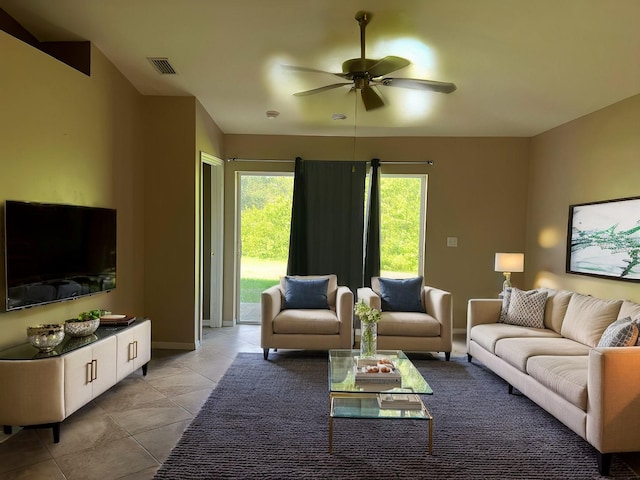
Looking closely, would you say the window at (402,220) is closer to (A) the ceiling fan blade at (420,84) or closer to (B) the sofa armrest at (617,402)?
(A) the ceiling fan blade at (420,84)

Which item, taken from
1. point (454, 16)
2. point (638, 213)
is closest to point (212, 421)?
point (454, 16)

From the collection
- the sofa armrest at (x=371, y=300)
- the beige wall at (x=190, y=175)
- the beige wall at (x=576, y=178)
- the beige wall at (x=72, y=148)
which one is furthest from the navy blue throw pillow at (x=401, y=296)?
the beige wall at (x=72, y=148)

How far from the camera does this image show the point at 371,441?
2.71 m

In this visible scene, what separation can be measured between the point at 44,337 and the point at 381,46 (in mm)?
3397

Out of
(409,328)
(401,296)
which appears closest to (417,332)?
(409,328)

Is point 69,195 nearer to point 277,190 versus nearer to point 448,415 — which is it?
point 277,190

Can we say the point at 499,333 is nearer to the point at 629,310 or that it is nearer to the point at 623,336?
the point at 629,310

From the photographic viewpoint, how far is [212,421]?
2.95m

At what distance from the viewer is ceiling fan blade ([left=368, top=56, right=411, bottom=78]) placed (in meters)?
2.73

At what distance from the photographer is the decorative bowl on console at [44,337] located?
2.78 m

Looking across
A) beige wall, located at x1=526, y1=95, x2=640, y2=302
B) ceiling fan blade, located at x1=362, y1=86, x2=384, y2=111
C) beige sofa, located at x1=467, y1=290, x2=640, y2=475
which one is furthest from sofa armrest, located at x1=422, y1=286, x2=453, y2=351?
ceiling fan blade, located at x1=362, y1=86, x2=384, y2=111

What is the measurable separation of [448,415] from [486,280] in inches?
114

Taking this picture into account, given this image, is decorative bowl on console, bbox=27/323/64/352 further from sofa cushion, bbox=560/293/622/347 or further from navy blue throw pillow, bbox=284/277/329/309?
sofa cushion, bbox=560/293/622/347

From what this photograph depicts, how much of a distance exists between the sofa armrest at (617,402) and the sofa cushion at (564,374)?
0.15 m
